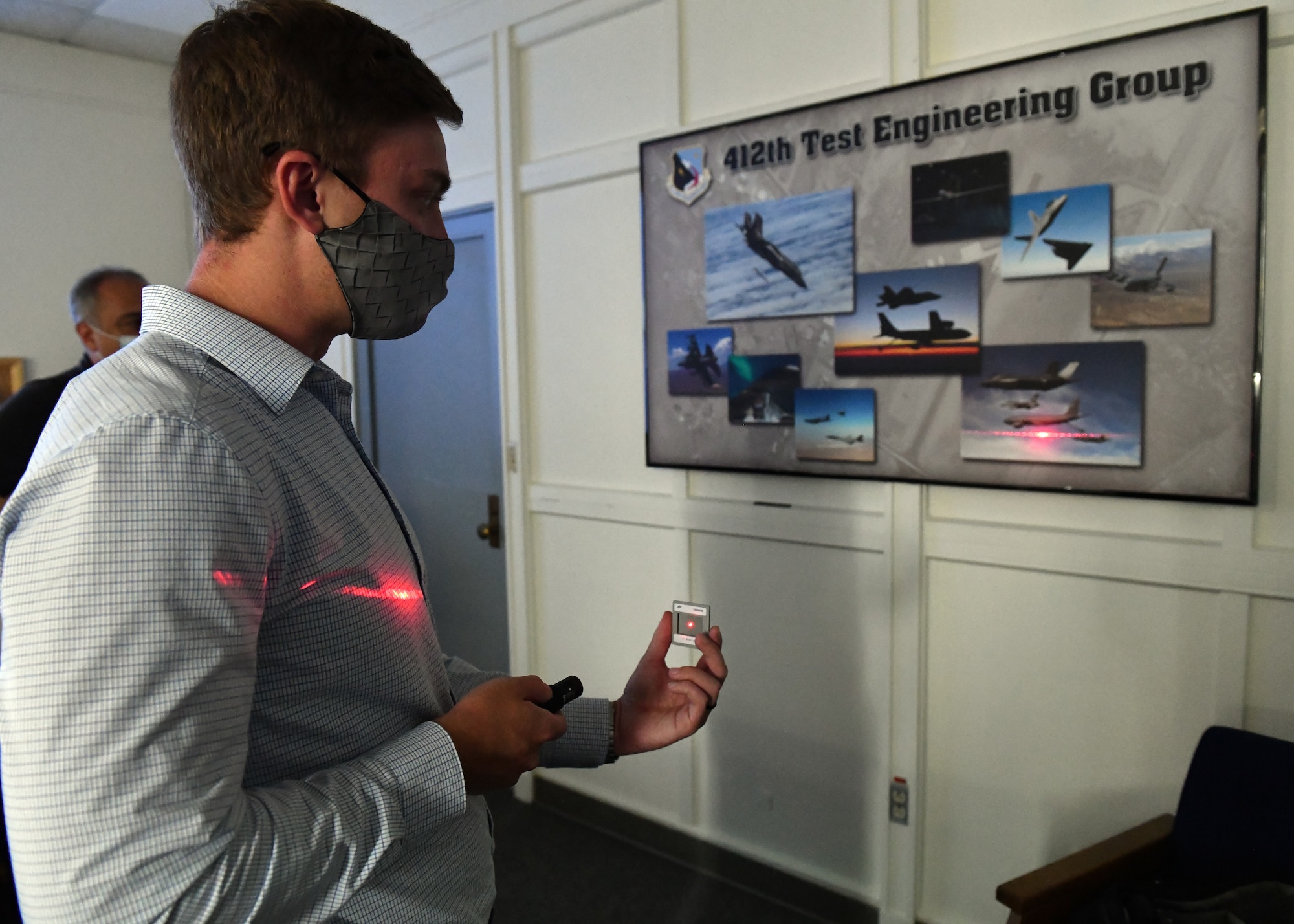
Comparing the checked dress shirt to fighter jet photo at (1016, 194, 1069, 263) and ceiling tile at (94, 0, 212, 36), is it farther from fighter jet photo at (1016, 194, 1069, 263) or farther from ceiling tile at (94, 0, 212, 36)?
ceiling tile at (94, 0, 212, 36)

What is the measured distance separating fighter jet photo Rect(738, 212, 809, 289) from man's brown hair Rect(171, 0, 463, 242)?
1675 mm

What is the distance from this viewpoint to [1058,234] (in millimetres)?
2039

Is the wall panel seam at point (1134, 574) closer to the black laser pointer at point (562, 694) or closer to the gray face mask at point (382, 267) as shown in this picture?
the black laser pointer at point (562, 694)

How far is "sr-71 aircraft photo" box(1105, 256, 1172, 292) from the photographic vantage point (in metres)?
1.92

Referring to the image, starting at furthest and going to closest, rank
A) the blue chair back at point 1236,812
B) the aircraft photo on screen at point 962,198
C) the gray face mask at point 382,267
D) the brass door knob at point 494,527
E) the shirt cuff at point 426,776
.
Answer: the brass door knob at point 494,527
the aircraft photo on screen at point 962,198
the blue chair back at point 1236,812
the gray face mask at point 382,267
the shirt cuff at point 426,776

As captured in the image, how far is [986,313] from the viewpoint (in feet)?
7.10

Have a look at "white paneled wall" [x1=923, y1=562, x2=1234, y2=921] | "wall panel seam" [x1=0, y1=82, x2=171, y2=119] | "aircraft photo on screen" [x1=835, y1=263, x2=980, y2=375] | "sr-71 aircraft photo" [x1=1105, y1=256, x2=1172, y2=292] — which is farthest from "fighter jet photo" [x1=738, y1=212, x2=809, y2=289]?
"wall panel seam" [x1=0, y1=82, x2=171, y2=119]

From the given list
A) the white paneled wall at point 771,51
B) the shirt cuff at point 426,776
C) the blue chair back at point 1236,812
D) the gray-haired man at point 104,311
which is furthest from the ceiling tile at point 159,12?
the blue chair back at point 1236,812

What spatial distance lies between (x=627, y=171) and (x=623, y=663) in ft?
5.54

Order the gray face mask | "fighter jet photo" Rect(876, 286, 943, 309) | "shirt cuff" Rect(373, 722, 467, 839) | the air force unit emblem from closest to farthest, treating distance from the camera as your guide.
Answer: "shirt cuff" Rect(373, 722, 467, 839), the gray face mask, "fighter jet photo" Rect(876, 286, 943, 309), the air force unit emblem

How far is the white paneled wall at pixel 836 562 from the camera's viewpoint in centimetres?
198

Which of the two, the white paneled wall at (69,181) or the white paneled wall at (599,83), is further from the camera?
the white paneled wall at (69,181)

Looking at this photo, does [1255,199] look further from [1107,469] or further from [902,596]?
[902,596]

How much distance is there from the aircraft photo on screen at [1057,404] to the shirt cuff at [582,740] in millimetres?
1304
